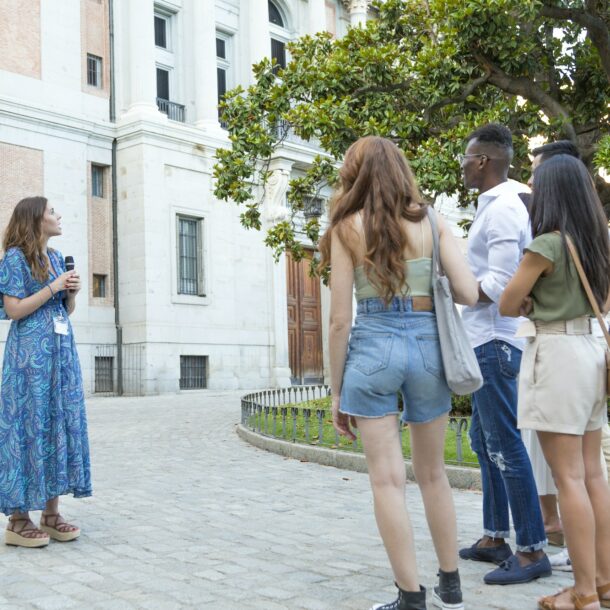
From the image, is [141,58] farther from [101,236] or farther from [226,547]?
[226,547]

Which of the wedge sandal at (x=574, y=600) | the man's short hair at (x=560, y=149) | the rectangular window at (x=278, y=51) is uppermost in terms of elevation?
the rectangular window at (x=278, y=51)

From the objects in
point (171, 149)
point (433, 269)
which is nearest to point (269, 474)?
point (433, 269)

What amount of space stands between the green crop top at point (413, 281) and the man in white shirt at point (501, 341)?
814mm

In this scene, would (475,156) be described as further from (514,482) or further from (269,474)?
(269,474)

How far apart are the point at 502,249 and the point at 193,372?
21827 mm

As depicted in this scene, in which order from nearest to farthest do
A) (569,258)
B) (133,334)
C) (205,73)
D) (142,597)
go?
(569,258) → (142,597) → (133,334) → (205,73)

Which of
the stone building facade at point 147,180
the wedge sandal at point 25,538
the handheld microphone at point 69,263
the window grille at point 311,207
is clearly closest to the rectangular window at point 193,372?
the stone building facade at point 147,180

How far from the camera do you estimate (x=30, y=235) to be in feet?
18.6

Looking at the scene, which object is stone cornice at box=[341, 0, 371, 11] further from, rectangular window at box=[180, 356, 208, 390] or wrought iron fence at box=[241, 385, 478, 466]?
wrought iron fence at box=[241, 385, 478, 466]

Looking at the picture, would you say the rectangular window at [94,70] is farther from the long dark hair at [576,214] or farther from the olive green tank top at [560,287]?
the olive green tank top at [560,287]

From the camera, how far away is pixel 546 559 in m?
4.48

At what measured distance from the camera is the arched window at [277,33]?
99.8 feet

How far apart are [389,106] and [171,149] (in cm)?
1340

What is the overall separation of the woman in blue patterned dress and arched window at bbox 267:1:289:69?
25.9 m
